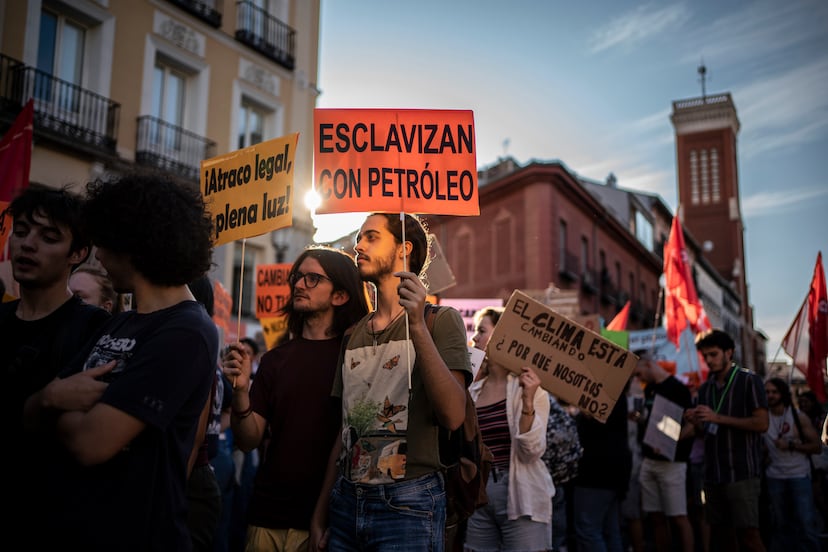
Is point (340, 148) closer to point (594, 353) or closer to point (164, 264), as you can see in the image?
point (164, 264)

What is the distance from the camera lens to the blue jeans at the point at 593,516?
6359 millimetres

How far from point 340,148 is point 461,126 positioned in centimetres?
60

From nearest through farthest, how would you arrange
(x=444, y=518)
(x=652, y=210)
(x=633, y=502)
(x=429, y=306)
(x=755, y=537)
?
(x=444, y=518) → (x=429, y=306) → (x=755, y=537) → (x=633, y=502) → (x=652, y=210)

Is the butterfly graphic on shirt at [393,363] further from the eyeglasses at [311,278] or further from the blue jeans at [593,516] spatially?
the blue jeans at [593,516]

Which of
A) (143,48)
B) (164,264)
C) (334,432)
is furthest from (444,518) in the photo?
(143,48)

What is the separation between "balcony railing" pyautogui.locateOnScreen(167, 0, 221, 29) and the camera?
15953 mm

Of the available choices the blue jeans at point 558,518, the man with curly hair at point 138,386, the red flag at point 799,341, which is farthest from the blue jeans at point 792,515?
the man with curly hair at point 138,386

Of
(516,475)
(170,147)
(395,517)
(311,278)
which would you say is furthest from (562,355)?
(170,147)

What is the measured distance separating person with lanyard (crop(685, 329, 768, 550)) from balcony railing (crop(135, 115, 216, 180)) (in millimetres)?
11207

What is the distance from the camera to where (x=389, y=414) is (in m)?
2.92

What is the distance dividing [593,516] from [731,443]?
1352 millimetres

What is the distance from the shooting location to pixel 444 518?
9.59 ft

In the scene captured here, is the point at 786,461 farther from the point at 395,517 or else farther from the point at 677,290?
the point at 395,517

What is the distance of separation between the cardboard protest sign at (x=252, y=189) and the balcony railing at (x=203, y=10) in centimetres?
1297
